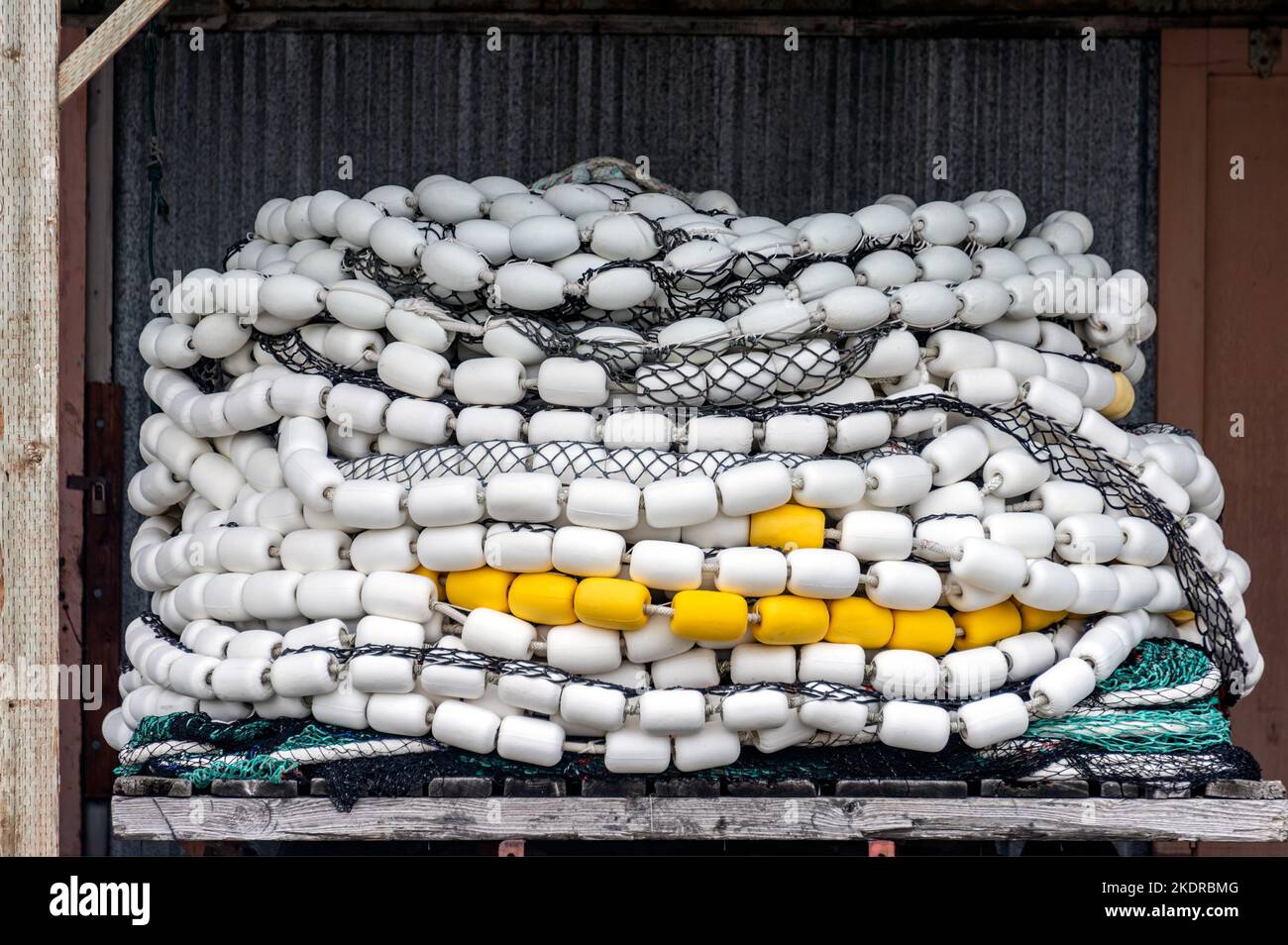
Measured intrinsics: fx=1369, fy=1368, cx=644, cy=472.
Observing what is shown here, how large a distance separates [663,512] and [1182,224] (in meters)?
3.02

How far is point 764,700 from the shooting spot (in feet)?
12.2

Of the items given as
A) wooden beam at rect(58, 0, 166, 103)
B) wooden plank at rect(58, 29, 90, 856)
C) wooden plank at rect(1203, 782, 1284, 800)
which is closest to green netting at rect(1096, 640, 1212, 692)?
wooden plank at rect(1203, 782, 1284, 800)

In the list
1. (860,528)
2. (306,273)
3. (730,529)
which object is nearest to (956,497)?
→ (860,528)

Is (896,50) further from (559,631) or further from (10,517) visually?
(10,517)

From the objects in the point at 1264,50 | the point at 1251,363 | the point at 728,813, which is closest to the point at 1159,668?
the point at 728,813

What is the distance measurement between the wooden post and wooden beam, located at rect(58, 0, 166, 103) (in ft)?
0.35

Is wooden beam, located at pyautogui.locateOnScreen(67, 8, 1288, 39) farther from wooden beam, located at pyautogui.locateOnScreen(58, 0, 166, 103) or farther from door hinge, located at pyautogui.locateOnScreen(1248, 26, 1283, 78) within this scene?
wooden beam, located at pyautogui.locateOnScreen(58, 0, 166, 103)

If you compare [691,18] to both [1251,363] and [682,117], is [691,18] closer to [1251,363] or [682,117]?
[682,117]

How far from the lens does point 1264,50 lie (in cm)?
556

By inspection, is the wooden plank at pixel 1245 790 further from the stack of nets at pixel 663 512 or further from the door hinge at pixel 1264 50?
the door hinge at pixel 1264 50

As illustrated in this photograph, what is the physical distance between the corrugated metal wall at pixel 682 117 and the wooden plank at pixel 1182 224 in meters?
0.07

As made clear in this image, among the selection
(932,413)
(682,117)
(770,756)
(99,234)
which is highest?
(682,117)

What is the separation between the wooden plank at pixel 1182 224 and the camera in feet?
18.2

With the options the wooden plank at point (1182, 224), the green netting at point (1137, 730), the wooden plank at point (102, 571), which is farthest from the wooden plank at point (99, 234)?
the wooden plank at point (1182, 224)
